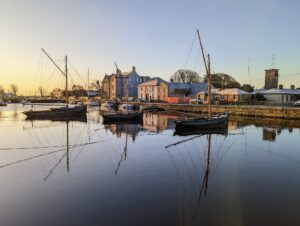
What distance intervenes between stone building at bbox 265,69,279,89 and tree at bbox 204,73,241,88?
88.9 feet

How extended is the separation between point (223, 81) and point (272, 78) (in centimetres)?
3366

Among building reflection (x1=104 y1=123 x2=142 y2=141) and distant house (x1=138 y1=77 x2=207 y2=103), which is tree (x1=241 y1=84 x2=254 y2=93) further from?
building reflection (x1=104 y1=123 x2=142 y2=141)

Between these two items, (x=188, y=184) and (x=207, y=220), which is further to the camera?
(x=188, y=184)

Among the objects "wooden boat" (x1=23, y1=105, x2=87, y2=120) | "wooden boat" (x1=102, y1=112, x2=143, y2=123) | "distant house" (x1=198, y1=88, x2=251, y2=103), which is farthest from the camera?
"distant house" (x1=198, y1=88, x2=251, y2=103)

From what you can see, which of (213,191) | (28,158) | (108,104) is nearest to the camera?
(213,191)

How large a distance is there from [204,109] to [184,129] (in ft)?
104

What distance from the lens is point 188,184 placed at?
14.5 m

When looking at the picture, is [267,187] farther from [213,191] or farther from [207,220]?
[207,220]

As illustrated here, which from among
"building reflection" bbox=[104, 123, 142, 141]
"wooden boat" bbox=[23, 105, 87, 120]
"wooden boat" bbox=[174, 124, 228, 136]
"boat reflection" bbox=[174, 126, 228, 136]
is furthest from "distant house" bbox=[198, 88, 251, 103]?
"building reflection" bbox=[104, 123, 142, 141]

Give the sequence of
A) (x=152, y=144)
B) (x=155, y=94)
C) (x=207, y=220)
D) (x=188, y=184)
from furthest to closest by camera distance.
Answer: (x=155, y=94) → (x=152, y=144) → (x=188, y=184) → (x=207, y=220)

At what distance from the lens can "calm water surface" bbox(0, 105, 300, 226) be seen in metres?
10.6

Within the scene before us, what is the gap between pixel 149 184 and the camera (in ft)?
47.3

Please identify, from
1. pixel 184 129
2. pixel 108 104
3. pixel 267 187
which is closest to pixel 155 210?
pixel 267 187

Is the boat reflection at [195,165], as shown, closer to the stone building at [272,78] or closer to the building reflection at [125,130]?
the building reflection at [125,130]
